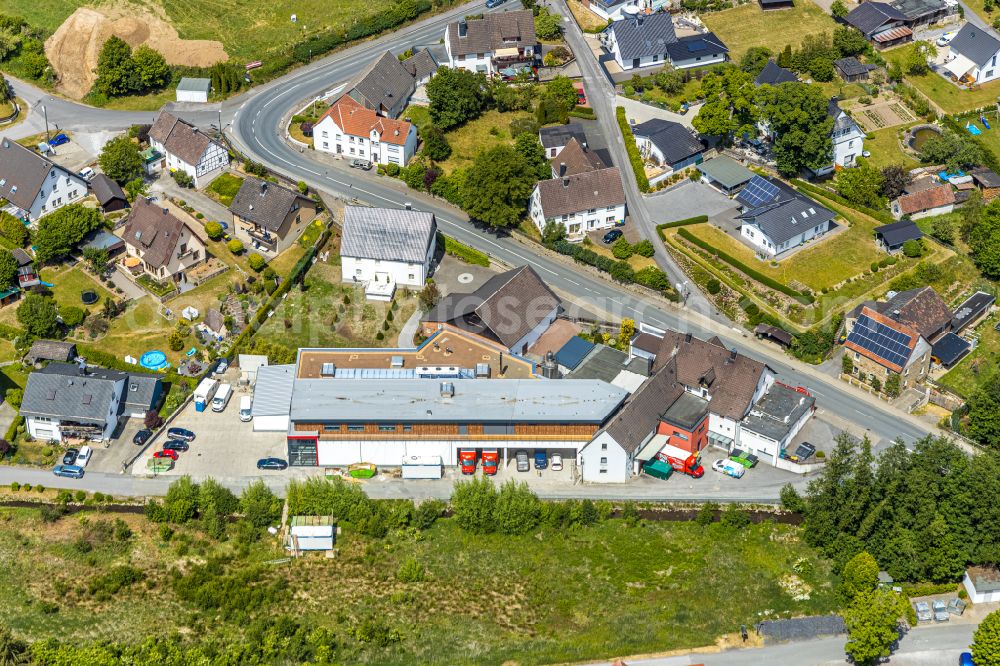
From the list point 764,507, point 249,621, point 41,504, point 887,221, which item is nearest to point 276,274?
point 41,504

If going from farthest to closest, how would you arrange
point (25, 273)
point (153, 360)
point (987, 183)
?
point (987, 183)
point (25, 273)
point (153, 360)

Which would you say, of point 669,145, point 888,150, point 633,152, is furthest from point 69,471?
point 888,150

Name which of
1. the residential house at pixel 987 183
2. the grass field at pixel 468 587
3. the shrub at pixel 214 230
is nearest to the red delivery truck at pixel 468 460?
the grass field at pixel 468 587

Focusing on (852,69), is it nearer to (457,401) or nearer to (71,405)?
(457,401)

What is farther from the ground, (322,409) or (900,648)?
(322,409)

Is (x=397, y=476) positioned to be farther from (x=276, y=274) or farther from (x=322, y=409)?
(x=276, y=274)
